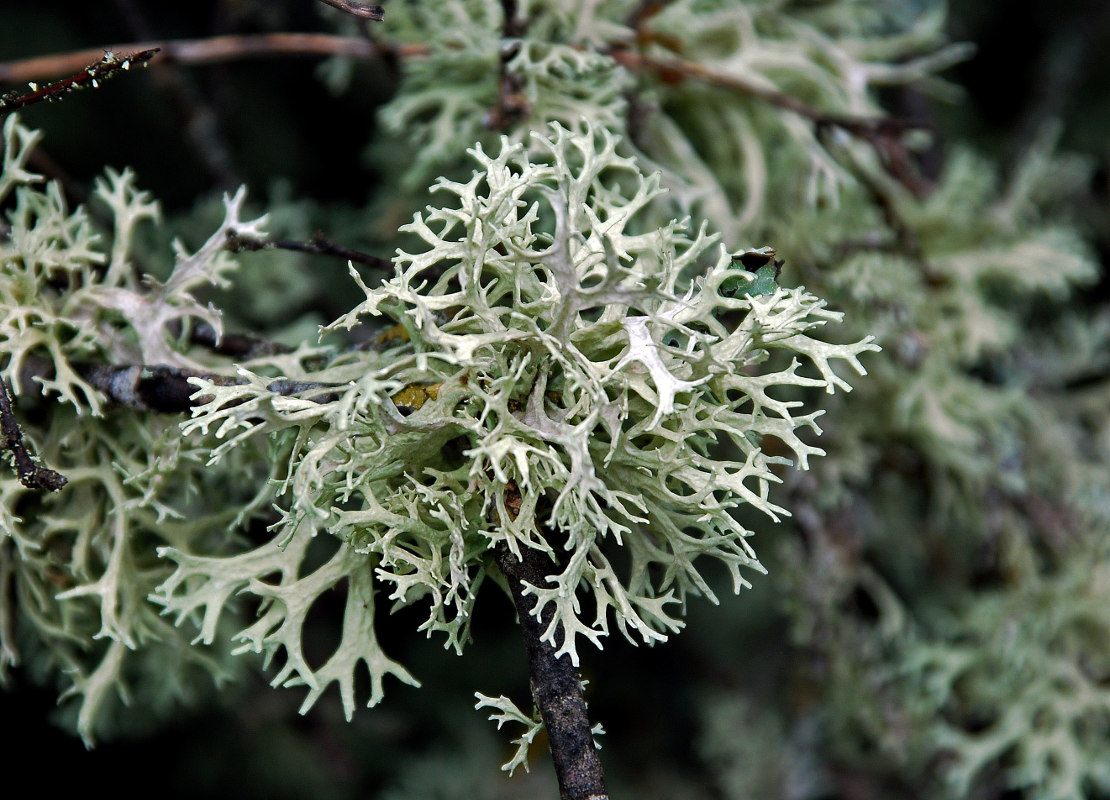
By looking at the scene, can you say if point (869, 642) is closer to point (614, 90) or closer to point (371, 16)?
point (614, 90)

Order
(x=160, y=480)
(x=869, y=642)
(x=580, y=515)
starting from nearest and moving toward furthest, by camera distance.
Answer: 1. (x=580, y=515)
2. (x=160, y=480)
3. (x=869, y=642)

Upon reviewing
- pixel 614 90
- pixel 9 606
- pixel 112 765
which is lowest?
pixel 112 765

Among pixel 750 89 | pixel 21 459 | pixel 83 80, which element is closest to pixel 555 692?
pixel 21 459

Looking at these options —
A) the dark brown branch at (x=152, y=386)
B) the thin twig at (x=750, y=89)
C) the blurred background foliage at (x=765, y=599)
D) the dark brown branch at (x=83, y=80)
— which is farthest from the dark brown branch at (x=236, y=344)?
the thin twig at (x=750, y=89)

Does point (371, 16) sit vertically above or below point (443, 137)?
above

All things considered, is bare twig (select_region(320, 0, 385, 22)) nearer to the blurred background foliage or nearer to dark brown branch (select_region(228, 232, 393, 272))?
dark brown branch (select_region(228, 232, 393, 272))

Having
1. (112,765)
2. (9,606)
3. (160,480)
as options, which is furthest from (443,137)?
(112,765)
